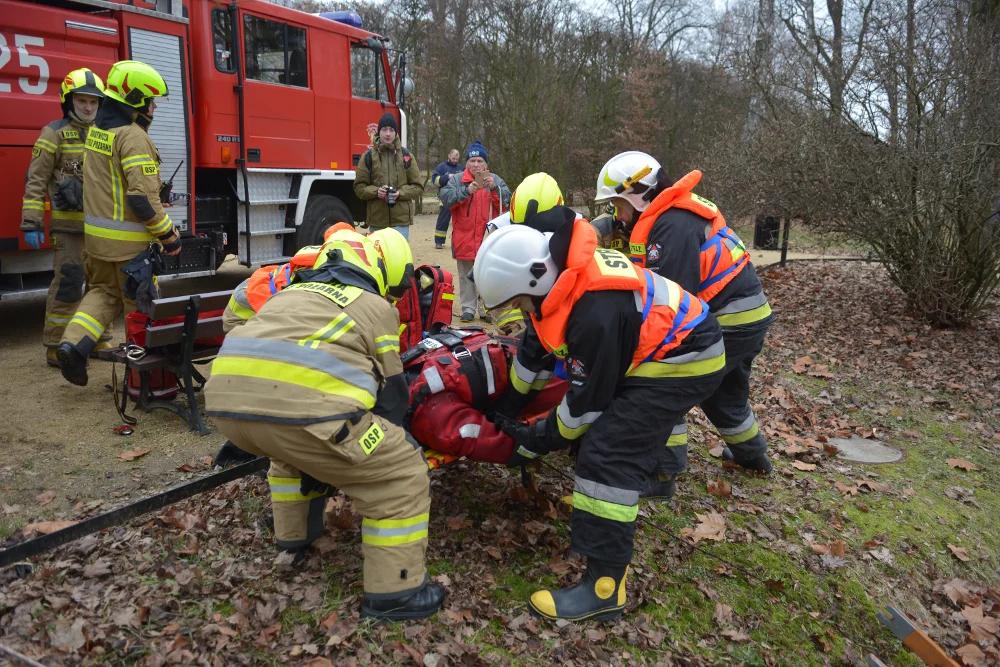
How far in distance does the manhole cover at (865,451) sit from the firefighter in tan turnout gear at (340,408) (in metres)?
3.43

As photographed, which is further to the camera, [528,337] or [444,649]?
[528,337]

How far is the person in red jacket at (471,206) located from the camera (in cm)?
773

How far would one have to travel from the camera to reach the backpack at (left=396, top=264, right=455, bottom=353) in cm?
464

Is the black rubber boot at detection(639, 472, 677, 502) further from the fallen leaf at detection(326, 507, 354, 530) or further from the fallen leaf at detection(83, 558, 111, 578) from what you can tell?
the fallen leaf at detection(83, 558, 111, 578)

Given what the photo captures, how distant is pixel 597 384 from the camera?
3055 mm

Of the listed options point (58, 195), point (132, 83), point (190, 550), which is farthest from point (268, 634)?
point (58, 195)

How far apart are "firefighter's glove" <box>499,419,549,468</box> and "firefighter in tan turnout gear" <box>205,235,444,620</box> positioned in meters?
0.56

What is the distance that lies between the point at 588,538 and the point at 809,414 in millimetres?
3472

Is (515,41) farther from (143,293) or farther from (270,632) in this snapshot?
(270,632)

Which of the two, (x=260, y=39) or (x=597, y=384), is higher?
(x=260, y=39)

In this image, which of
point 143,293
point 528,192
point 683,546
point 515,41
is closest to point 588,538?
point 683,546

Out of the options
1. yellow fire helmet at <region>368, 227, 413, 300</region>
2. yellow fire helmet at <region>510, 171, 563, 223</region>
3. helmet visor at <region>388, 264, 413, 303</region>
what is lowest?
helmet visor at <region>388, 264, 413, 303</region>

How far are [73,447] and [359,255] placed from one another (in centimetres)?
264

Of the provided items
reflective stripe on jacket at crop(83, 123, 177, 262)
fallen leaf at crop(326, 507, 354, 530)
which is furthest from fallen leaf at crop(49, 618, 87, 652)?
reflective stripe on jacket at crop(83, 123, 177, 262)
